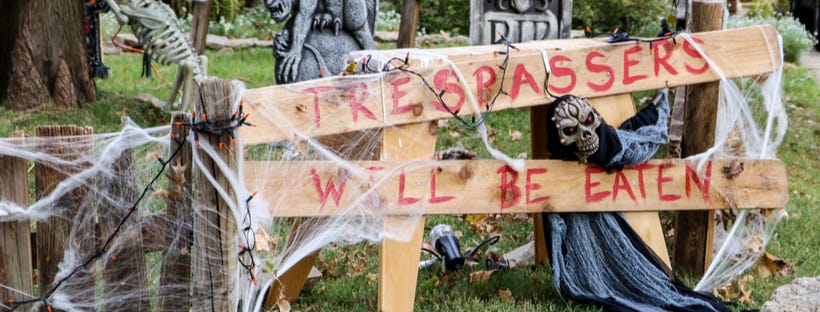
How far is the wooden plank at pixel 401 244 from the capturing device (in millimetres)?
4699

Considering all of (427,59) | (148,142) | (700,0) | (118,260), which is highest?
(700,0)

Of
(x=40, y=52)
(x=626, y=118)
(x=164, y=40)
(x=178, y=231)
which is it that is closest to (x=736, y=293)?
(x=626, y=118)

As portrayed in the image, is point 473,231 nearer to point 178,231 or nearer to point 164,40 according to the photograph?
point 178,231

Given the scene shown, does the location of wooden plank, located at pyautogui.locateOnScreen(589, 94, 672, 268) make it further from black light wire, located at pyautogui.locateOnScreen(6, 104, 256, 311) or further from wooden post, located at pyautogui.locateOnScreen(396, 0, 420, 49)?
wooden post, located at pyautogui.locateOnScreen(396, 0, 420, 49)

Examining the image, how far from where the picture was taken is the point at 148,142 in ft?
13.8

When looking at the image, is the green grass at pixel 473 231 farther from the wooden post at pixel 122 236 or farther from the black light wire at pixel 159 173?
the black light wire at pixel 159 173

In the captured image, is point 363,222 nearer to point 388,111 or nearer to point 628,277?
point 388,111

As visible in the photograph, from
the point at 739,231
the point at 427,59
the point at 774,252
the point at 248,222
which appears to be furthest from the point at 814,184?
the point at 248,222

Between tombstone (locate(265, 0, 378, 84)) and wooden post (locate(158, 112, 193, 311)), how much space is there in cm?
453

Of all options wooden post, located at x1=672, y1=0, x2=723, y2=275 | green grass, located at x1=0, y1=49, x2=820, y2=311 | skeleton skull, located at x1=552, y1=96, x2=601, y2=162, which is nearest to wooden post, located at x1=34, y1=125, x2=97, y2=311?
green grass, located at x1=0, y1=49, x2=820, y2=311

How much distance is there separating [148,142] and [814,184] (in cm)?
656

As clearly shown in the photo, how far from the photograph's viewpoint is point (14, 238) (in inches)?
161


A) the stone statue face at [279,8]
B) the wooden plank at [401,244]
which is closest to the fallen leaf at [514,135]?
the stone statue face at [279,8]

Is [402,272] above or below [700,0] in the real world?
below
